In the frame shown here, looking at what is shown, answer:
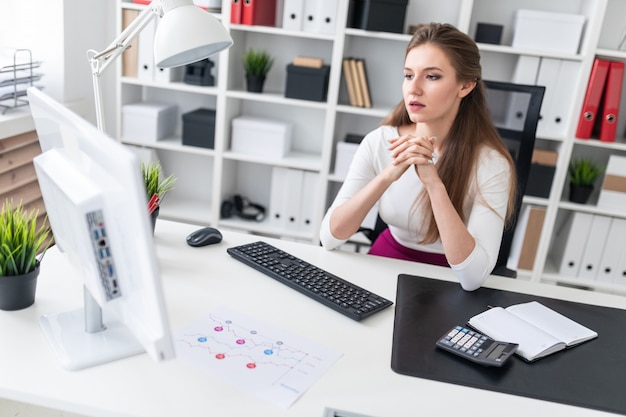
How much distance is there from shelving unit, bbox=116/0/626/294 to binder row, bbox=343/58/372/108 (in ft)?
0.16

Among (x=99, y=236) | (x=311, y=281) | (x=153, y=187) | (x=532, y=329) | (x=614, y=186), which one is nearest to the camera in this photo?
(x=99, y=236)

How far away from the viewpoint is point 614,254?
2.85m

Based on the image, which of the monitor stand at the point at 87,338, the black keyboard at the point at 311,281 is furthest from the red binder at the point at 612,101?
the monitor stand at the point at 87,338

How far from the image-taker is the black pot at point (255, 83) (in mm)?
2957

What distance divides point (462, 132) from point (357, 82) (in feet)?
3.78

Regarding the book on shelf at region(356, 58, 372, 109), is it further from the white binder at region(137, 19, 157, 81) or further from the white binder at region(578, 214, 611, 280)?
the white binder at region(578, 214, 611, 280)

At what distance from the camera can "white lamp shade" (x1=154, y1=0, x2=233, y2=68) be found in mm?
1160

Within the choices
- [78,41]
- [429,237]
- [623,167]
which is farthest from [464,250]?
[78,41]

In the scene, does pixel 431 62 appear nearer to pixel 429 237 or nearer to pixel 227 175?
pixel 429 237

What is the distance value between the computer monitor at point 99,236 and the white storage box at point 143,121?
204 cm

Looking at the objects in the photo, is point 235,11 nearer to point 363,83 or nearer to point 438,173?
point 363,83

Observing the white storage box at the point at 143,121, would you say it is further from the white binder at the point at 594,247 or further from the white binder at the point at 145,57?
the white binder at the point at 594,247

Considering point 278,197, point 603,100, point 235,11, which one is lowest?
point 278,197

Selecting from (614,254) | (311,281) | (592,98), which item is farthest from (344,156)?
(311,281)
